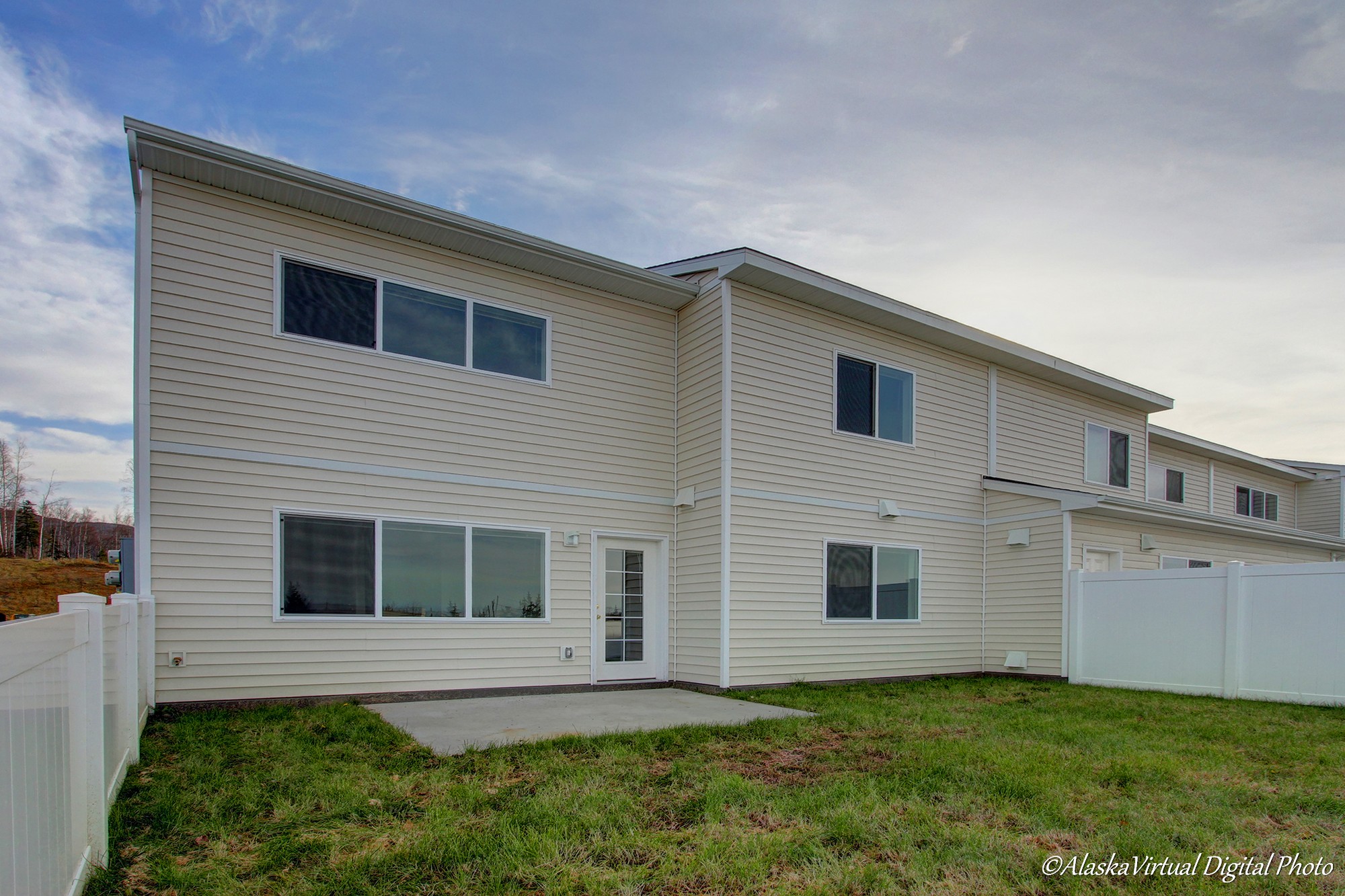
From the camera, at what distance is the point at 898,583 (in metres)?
11.1

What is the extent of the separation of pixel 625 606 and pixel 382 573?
303 cm

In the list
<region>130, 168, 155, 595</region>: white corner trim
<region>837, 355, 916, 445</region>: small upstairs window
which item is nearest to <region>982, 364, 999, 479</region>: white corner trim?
<region>837, 355, 916, 445</region>: small upstairs window

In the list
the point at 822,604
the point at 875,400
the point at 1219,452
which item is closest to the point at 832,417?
the point at 875,400

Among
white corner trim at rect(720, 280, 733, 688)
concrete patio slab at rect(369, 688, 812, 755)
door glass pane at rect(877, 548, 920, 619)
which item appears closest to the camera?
concrete patio slab at rect(369, 688, 812, 755)

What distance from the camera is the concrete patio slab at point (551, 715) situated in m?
6.24

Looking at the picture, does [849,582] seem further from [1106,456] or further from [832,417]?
[1106,456]

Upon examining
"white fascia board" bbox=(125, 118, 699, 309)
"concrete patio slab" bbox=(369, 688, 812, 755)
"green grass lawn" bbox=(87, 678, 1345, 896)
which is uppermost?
"white fascia board" bbox=(125, 118, 699, 309)

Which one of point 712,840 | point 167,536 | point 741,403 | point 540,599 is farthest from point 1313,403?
point 167,536

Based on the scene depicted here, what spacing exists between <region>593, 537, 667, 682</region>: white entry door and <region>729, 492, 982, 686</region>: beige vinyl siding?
1146 millimetres

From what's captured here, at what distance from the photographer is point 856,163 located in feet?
39.3

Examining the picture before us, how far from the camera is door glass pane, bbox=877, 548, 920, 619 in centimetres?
1095

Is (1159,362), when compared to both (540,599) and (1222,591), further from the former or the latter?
(540,599)

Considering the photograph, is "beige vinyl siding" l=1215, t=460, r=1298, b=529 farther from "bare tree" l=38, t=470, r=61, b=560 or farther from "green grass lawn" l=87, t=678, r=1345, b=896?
"bare tree" l=38, t=470, r=61, b=560

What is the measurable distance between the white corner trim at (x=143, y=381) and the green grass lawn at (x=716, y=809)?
1.47 m
